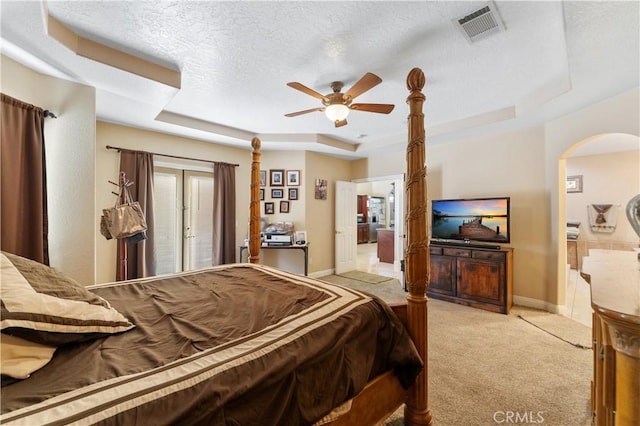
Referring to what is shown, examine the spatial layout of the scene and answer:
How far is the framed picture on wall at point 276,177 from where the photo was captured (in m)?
5.12

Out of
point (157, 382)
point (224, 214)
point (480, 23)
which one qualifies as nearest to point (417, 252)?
point (157, 382)

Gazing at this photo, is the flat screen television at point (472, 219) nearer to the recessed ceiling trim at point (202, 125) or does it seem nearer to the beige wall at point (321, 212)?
the beige wall at point (321, 212)

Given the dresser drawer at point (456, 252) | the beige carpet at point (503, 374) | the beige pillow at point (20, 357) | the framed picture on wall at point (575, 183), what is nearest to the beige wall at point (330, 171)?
the dresser drawer at point (456, 252)

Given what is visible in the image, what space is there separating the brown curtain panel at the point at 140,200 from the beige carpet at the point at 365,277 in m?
3.35

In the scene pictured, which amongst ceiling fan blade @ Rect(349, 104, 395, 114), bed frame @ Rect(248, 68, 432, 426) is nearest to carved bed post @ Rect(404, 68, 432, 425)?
bed frame @ Rect(248, 68, 432, 426)

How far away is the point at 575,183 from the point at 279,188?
6.28m

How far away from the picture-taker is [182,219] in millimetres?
4301

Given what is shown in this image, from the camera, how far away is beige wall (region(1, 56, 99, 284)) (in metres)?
2.38

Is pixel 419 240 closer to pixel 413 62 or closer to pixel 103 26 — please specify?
pixel 413 62

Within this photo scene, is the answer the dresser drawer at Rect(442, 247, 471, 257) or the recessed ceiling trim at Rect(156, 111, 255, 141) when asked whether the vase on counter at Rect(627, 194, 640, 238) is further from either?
the recessed ceiling trim at Rect(156, 111, 255, 141)

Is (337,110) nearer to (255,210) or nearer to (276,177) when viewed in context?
(255,210)

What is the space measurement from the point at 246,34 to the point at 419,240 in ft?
6.17

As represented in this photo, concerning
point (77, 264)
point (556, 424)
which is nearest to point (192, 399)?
point (556, 424)

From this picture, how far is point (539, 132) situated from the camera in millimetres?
3578
